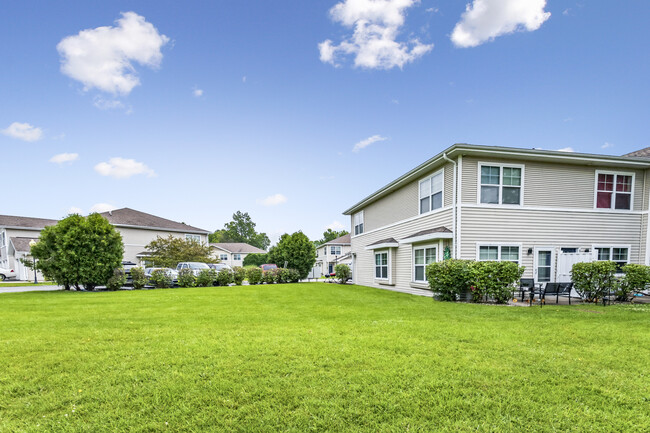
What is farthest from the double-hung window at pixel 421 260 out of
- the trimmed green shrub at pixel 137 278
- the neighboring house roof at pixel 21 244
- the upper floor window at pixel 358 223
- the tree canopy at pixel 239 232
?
the tree canopy at pixel 239 232

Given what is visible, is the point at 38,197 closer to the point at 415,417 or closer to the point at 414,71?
the point at 414,71

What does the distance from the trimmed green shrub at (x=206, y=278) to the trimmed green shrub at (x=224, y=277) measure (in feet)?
0.88

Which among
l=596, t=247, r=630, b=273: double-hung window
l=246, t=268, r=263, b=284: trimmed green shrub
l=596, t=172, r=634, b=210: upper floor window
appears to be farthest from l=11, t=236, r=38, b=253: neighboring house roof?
l=596, t=172, r=634, b=210: upper floor window

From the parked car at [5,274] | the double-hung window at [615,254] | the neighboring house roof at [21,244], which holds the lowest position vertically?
the parked car at [5,274]

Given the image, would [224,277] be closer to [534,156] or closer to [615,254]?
[534,156]

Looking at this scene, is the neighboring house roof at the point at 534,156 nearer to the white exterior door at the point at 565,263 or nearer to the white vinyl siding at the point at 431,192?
the white vinyl siding at the point at 431,192

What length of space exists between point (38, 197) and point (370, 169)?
22166mm

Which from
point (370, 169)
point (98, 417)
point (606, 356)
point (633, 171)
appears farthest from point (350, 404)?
point (370, 169)

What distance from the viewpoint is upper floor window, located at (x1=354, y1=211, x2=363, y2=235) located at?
22.2 m

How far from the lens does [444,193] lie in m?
11.9

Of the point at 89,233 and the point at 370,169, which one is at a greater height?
the point at 370,169

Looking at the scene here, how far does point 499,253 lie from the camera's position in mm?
11344

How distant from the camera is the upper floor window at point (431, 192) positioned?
12367mm

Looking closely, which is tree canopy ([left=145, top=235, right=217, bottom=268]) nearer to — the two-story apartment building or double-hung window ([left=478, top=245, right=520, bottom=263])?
the two-story apartment building
